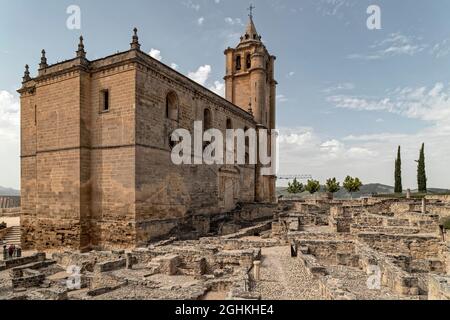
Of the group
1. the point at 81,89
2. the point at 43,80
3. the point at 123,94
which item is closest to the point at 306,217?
the point at 123,94

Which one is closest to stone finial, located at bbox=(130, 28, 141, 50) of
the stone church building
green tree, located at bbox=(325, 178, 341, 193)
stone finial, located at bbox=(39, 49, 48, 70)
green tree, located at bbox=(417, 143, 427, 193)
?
the stone church building

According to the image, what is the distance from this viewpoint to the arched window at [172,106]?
18578 millimetres

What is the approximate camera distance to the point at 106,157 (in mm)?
15961

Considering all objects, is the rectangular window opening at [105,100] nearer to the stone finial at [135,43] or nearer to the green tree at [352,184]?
the stone finial at [135,43]

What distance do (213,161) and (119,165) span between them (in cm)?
849

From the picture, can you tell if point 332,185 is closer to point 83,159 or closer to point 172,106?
point 172,106

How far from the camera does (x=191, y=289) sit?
8.41 m

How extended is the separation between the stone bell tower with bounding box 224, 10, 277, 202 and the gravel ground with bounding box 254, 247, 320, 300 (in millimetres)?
19176

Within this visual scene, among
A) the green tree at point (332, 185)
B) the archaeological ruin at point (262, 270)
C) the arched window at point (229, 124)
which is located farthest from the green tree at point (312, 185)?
the archaeological ruin at point (262, 270)

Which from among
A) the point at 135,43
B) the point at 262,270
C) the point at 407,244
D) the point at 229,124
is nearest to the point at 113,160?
the point at 135,43

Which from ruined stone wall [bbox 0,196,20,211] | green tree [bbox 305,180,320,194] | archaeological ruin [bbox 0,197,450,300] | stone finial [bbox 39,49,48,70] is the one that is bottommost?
ruined stone wall [bbox 0,196,20,211]

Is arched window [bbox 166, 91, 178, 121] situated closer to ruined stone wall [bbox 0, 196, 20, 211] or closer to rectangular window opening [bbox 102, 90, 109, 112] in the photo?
rectangular window opening [bbox 102, 90, 109, 112]

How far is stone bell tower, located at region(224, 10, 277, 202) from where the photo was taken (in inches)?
1204
